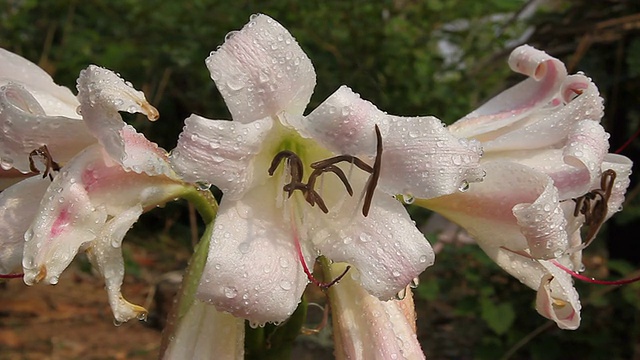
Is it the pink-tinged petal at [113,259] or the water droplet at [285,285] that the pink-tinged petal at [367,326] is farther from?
the pink-tinged petal at [113,259]

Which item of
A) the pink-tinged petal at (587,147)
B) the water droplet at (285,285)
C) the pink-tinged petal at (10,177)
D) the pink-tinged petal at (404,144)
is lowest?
the pink-tinged petal at (10,177)

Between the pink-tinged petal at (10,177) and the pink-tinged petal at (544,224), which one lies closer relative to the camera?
the pink-tinged petal at (544,224)

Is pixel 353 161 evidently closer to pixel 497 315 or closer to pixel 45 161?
pixel 45 161

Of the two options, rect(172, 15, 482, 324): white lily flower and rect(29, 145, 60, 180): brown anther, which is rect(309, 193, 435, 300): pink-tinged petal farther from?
rect(29, 145, 60, 180): brown anther

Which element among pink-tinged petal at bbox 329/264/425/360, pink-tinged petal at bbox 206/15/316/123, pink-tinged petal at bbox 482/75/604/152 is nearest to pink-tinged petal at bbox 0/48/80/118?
pink-tinged petal at bbox 206/15/316/123

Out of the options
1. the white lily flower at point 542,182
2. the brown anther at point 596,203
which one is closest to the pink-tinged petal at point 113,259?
the white lily flower at point 542,182

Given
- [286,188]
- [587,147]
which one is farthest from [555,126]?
[286,188]

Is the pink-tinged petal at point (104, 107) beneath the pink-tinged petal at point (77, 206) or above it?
above
